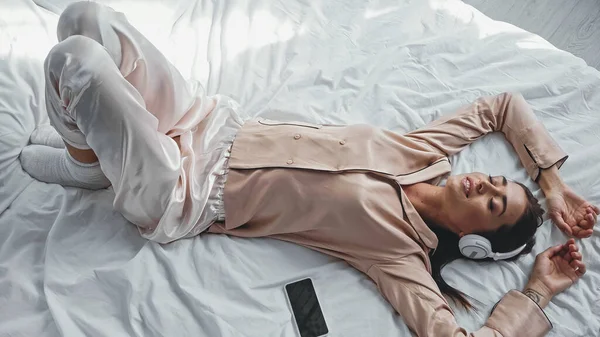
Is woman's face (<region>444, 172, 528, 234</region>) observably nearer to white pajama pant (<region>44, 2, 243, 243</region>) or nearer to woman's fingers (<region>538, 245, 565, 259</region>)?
woman's fingers (<region>538, 245, 565, 259</region>)

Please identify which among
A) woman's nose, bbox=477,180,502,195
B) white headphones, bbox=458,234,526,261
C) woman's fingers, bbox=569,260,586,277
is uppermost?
woman's nose, bbox=477,180,502,195

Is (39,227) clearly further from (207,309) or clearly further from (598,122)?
(598,122)

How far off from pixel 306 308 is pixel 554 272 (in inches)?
21.3

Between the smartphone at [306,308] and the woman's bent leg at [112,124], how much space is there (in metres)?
0.32

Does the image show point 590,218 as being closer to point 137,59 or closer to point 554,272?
point 554,272

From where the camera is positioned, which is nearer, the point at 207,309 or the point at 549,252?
the point at 207,309

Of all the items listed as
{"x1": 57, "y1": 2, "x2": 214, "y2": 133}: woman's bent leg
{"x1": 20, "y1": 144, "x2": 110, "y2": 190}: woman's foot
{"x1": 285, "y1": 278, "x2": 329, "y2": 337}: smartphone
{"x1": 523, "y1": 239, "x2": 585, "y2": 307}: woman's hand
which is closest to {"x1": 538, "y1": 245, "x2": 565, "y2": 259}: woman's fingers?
{"x1": 523, "y1": 239, "x2": 585, "y2": 307}: woman's hand

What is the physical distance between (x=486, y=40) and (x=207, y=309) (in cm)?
111

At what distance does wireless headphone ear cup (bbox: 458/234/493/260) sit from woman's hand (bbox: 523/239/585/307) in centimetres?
11

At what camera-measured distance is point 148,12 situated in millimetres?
1559

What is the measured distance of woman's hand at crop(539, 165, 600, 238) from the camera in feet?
4.03

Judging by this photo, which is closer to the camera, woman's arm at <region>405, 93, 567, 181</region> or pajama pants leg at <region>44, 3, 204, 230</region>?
pajama pants leg at <region>44, 3, 204, 230</region>

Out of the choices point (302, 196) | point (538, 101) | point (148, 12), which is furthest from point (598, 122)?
point (148, 12)

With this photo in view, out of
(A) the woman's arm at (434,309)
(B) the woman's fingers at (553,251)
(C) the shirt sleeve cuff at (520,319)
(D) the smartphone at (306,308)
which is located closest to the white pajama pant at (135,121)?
(D) the smartphone at (306,308)
